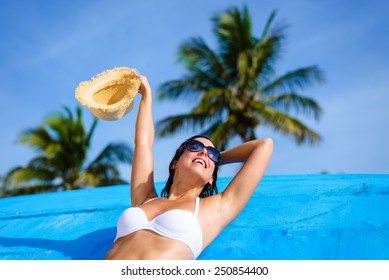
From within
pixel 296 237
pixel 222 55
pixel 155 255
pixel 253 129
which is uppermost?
pixel 222 55

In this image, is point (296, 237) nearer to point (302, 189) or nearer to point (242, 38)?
point (302, 189)

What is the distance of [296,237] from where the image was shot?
343 centimetres

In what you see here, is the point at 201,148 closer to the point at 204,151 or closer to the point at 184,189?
the point at 204,151

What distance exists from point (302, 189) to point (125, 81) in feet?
8.11

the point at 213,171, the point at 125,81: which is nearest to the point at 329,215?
the point at 213,171

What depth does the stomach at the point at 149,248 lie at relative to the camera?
2428 millimetres

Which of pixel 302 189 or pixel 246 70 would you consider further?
pixel 246 70

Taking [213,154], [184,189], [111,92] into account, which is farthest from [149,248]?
[111,92]

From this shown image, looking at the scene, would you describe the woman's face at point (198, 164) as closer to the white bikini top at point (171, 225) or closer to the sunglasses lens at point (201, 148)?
the sunglasses lens at point (201, 148)

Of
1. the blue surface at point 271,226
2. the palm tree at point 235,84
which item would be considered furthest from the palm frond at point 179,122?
the blue surface at point 271,226

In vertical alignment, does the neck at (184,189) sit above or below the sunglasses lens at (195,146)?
below

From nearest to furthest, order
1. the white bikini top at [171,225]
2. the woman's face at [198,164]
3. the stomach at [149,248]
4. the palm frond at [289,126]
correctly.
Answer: the stomach at [149,248] → the white bikini top at [171,225] → the woman's face at [198,164] → the palm frond at [289,126]

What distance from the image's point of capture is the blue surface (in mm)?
3227

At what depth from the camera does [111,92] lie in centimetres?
340
